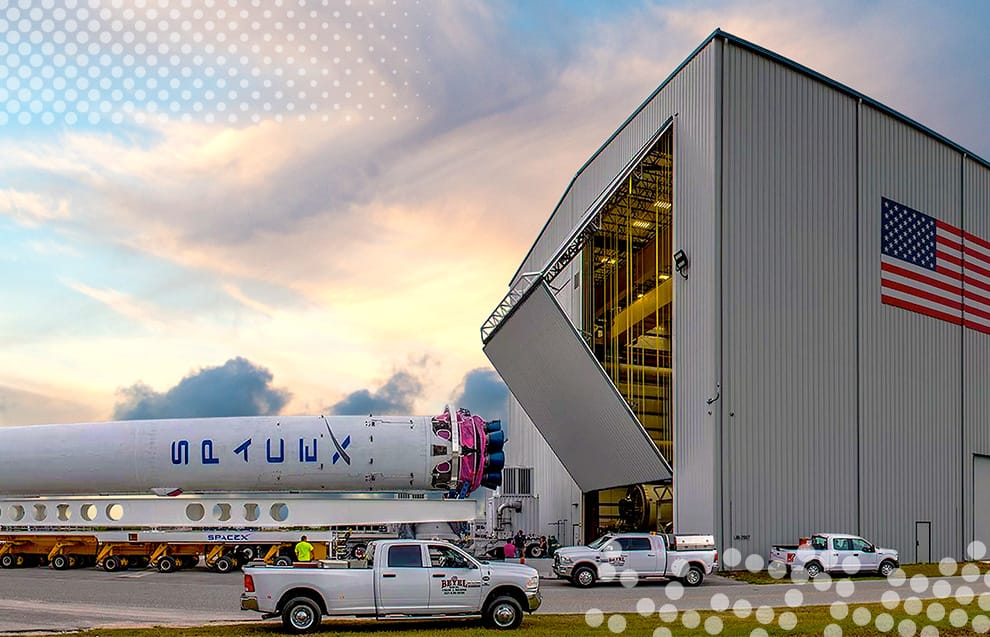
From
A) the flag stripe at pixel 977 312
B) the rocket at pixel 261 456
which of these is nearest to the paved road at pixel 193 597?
the rocket at pixel 261 456

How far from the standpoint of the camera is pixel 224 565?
34.5 m

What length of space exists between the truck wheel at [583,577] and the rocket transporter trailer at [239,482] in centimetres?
822

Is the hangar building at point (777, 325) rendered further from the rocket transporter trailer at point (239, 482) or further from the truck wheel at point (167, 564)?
the truck wheel at point (167, 564)

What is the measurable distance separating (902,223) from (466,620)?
29.0 meters

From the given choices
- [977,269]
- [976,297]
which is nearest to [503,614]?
[976,297]

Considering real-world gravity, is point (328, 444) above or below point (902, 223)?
below

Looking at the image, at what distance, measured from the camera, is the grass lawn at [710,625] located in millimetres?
15953

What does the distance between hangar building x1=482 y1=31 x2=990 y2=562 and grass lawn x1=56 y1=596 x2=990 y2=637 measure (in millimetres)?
14901

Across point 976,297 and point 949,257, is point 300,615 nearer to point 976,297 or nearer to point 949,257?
point 949,257

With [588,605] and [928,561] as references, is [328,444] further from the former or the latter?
[928,561]

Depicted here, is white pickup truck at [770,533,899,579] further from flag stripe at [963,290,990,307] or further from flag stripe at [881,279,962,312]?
flag stripe at [963,290,990,307]

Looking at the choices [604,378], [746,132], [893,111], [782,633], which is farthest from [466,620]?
[893,111]

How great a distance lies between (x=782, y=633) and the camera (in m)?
15.7

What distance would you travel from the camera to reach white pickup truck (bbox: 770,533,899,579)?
1248 inches
